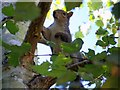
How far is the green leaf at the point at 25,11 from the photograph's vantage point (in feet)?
1.38

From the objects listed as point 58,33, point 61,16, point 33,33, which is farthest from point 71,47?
point 61,16

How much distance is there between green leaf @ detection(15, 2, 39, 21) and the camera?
0.42 meters

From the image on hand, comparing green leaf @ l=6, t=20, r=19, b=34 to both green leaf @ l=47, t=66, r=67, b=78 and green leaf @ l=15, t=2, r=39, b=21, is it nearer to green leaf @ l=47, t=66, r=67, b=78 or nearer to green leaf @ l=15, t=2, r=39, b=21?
green leaf @ l=47, t=66, r=67, b=78

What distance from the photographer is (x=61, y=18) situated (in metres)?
1.21

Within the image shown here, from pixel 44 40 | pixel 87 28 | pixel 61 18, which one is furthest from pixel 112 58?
pixel 87 28

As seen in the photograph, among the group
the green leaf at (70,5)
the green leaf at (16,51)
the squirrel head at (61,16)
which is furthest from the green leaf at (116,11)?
the squirrel head at (61,16)

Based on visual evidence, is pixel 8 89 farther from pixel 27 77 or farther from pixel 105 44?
pixel 105 44

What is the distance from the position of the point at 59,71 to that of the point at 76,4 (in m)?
0.17

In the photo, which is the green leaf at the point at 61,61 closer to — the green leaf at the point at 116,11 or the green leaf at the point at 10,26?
the green leaf at the point at 10,26

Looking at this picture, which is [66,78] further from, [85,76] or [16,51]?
[16,51]

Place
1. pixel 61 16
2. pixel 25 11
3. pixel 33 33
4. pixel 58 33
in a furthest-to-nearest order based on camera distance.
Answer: pixel 61 16, pixel 58 33, pixel 33 33, pixel 25 11

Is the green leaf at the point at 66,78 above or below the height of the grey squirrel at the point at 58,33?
below

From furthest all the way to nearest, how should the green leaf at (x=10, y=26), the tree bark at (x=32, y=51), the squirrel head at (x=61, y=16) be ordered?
the squirrel head at (x=61, y=16)
the tree bark at (x=32, y=51)
the green leaf at (x=10, y=26)

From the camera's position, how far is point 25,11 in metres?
0.42
